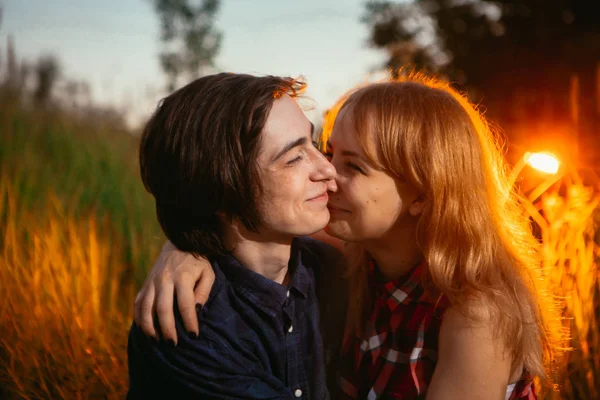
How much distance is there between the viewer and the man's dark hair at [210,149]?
7.63 ft

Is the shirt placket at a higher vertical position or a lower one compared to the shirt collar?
lower

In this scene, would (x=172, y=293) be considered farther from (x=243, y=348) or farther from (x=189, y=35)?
(x=189, y=35)

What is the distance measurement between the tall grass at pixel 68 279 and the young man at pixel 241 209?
0.88m

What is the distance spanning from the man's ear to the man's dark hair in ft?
1.95

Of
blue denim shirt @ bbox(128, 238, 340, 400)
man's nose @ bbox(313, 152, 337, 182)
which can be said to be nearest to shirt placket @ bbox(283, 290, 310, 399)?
blue denim shirt @ bbox(128, 238, 340, 400)

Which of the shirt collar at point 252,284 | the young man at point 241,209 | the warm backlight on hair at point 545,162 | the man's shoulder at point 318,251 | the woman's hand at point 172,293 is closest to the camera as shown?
the woman's hand at point 172,293

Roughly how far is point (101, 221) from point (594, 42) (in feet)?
17.9

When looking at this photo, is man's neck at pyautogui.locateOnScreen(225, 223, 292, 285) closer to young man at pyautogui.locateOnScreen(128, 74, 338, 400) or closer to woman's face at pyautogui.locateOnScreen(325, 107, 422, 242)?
young man at pyautogui.locateOnScreen(128, 74, 338, 400)

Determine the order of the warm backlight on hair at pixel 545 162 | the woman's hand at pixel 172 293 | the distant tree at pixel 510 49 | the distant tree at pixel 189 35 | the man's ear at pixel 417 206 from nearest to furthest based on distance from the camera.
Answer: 1. the woman's hand at pixel 172 293
2. the man's ear at pixel 417 206
3. the warm backlight on hair at pixel 545 162
4. the distant tree at pixel 510 49
5. the distant tree at pixel 189 35

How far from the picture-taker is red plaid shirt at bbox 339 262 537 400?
2352 millimetres

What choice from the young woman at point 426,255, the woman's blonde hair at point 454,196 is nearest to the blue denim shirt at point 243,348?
the young woman at point 426,255

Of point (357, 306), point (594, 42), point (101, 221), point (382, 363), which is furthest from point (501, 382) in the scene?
point (594, 42)

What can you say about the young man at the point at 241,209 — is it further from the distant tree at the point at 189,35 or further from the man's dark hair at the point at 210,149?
the distant tree at the point at 189,35

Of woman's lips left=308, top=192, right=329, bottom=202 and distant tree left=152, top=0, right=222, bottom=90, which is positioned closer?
woman's lips left=308, top=192, right=329, bottom=202
